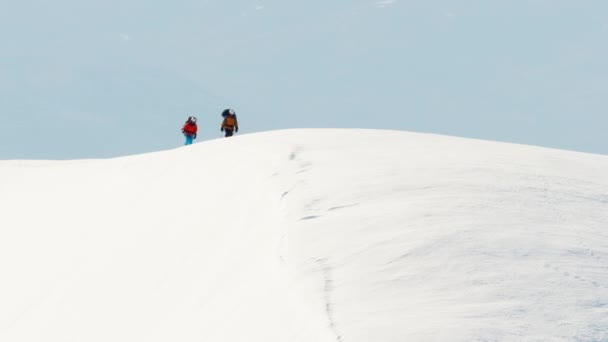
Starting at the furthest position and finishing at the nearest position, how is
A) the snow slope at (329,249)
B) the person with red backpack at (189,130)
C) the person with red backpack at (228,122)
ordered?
the person with red backpack at (189,130) → the person with red backpack at (228,122) → the snow slope at (329,249)

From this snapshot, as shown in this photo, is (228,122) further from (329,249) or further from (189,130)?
(329,249)

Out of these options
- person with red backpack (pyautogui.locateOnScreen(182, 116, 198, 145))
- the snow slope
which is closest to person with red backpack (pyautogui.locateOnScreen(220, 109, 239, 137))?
person with red backpack (pyautogui.locateOnScreen(182, 116, 198, 145))

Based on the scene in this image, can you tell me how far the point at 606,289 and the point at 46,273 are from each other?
322 inches

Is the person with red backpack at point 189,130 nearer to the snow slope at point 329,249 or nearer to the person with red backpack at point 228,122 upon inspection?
the person with red backpack at point 228,122

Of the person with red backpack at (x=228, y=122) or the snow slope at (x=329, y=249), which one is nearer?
the snow slope at (x=329, y=249)

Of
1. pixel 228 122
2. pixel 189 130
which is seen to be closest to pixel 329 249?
pixel 228 122

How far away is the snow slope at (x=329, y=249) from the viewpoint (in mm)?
8766

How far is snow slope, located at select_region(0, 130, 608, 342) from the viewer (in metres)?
8.77

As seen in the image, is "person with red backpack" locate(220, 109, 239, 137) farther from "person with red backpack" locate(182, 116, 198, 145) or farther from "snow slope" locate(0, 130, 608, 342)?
"snow slope" locate(0, 130, 608, 342)

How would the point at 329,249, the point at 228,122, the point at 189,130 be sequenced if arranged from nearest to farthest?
the point at 329,249, the point at 228,122, the point at 189,130

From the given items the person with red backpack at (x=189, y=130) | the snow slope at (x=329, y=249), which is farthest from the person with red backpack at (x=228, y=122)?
the snow slope at (x=329, y=249)

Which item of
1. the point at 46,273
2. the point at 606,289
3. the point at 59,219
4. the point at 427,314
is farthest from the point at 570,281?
the point at 59,219

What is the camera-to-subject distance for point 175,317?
424 inches

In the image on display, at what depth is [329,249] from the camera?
10.7 metres
